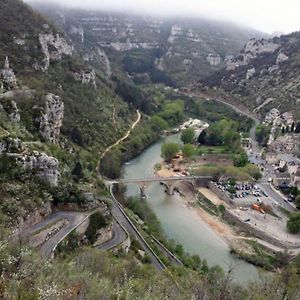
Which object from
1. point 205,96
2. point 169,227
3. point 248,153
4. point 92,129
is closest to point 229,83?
point 205,96

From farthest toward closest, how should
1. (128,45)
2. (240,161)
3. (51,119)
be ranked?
(128,45), (240,161), (51,119)

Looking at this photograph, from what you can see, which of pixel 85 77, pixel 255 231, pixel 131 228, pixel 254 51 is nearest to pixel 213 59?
pixel 254 51

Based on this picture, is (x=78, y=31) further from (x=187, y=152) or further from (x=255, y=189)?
(x=255, y=189)

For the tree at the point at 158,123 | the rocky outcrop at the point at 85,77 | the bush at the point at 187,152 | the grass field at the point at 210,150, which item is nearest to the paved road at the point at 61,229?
the bush at the point at 187,152

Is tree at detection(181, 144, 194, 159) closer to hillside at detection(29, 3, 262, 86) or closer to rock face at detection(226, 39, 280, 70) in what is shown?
hillside at detection(29, 3, 262, 86)

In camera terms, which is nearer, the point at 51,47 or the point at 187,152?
the point at 187,152

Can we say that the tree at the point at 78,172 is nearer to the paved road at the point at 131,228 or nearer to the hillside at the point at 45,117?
the hillside at the point at 45,117

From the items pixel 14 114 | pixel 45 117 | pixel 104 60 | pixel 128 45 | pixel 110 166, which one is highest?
pixel 14 114
